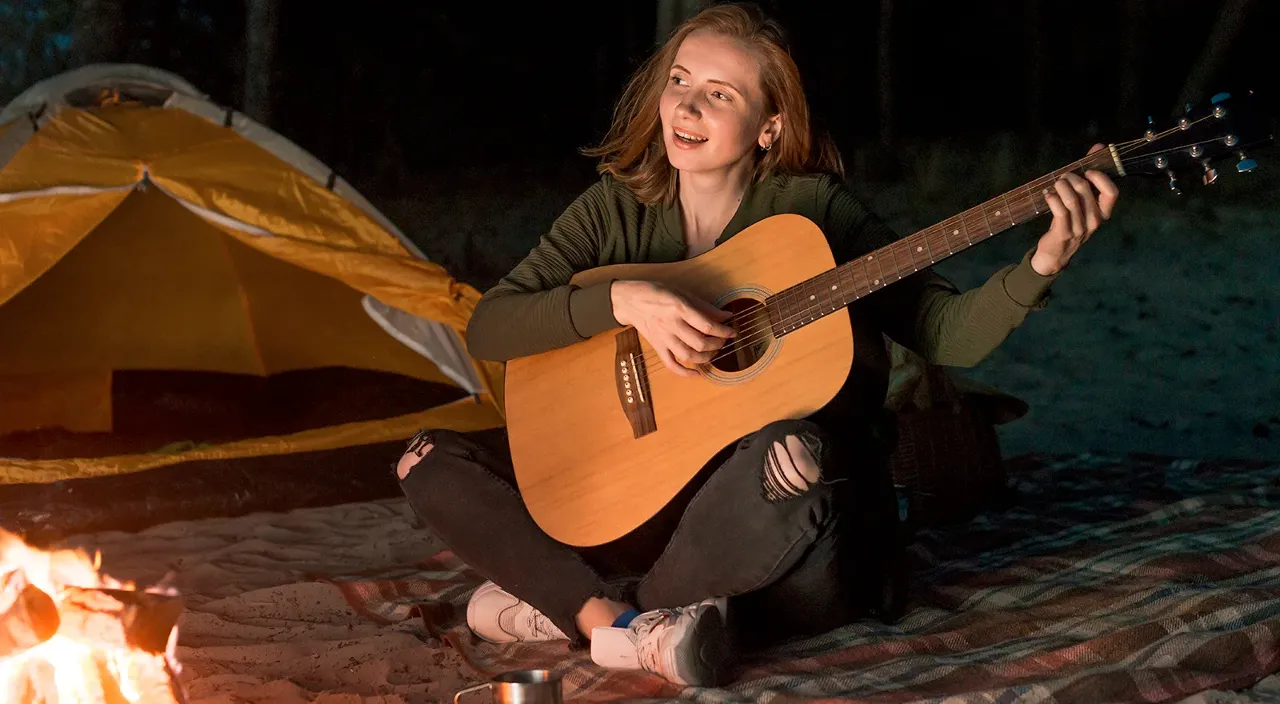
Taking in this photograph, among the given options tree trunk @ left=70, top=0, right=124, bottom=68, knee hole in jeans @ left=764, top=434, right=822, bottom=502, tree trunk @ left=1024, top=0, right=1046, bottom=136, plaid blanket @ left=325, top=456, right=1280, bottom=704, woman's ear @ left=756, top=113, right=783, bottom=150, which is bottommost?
plaid blanket @ left=325, top=456, right=1280, bottom=704

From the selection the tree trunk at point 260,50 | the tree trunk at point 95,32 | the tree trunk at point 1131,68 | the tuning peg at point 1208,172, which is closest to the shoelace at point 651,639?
the tuning peg at point 1208,172

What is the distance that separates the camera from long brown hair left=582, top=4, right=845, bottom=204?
72.8 inches

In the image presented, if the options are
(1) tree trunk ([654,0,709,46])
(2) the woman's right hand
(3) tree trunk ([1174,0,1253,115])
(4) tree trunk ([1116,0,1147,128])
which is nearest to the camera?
(2) the woman's right hand

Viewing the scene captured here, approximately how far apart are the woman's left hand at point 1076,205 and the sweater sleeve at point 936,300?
0.18 ft

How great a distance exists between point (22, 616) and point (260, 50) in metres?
5.53

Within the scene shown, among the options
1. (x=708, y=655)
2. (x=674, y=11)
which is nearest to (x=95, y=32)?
Answer: (x=674, y=11)

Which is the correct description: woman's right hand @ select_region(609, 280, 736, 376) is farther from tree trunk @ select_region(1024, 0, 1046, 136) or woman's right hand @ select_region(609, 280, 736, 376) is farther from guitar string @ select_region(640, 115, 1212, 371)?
tree trunk @ select_region(1024, 0, 1046, 136)

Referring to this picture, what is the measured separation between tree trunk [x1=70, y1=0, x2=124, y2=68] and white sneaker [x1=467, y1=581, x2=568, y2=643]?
16.1 feet

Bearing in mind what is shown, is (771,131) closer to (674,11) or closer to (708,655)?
(708,655)

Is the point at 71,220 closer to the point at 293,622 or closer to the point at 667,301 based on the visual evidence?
the point at 293,622

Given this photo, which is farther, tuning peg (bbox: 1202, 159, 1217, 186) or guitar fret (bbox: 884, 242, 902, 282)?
guitar fret (bbox: 884, 242, 902, 282)

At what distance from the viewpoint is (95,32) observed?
586 centimetres

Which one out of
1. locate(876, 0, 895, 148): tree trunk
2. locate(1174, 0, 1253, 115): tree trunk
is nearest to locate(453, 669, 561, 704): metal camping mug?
locate(1174, 0, 1253, 115): tree trunk

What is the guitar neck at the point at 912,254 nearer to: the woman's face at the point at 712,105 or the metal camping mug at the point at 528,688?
the woman's face at the point at 712,105
